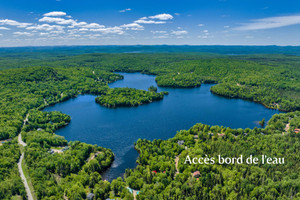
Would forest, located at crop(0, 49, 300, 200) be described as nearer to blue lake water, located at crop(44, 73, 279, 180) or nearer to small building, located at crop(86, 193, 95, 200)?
small building, located at crop(86, 193, 95, 200)

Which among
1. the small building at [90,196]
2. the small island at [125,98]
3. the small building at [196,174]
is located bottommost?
the small building at [90,196]

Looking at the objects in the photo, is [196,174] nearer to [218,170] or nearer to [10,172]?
[218,170]

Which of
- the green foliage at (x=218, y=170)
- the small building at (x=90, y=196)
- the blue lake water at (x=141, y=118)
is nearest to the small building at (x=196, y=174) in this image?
the green foliage at (x=218, y=170)

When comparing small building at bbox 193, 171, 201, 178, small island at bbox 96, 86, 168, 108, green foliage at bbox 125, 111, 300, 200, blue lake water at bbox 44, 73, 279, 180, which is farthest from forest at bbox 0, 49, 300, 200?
small island at bbox 96, 86, 168, 108

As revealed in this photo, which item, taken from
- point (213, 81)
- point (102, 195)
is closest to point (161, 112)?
point (102, 195)

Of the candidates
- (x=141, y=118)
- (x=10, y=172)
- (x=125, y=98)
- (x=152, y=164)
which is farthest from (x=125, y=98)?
(x=10, y=172)

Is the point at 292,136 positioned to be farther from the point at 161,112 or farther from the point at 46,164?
the point at 46,164

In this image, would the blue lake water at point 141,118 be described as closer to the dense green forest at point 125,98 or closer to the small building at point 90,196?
the dense green forest at point 125,98
